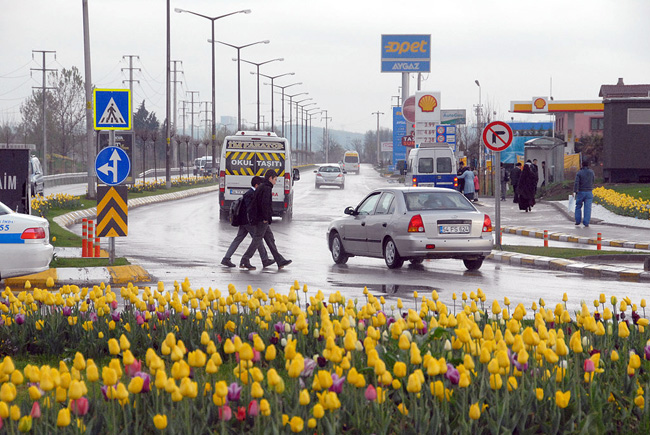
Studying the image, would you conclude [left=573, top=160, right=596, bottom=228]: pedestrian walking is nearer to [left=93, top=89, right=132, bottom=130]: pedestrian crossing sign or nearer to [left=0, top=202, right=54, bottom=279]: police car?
[left=93, top=89, right=132, bottom=130]: pedestrian crossing sign

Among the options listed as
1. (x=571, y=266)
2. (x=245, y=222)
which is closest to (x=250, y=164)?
(x=245, y=222)

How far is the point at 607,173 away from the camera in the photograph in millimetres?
45469

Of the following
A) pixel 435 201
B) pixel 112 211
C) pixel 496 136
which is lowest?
pixel 112 211

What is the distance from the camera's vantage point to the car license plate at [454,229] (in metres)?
16.5

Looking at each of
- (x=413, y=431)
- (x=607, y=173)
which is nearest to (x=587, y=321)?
Result: (x=413, y=431)

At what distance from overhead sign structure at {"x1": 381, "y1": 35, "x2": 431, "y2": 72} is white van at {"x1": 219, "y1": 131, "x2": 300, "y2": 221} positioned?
4308cm

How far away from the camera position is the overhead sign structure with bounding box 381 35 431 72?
73812mm

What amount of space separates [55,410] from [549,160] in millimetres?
45935

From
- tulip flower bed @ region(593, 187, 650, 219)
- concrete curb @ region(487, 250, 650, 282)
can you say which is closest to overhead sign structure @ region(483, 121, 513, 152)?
concrete curb @ region(487, 250, 650, 282)

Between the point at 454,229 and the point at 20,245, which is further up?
the point at 20,245

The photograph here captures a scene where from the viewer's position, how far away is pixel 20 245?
42.6 ft

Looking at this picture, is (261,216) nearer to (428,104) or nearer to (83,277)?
(83,277)

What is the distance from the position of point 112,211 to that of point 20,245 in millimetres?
3250

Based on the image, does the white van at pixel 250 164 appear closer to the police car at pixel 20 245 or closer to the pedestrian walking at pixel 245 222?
the pedestrian walking at pixel 245 222
